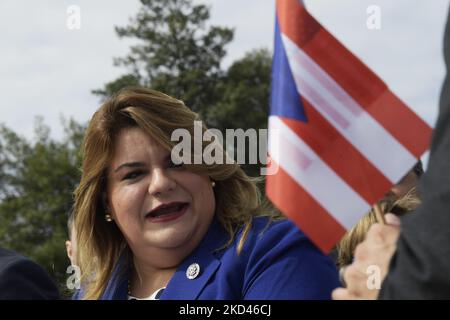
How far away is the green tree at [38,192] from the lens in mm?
21594

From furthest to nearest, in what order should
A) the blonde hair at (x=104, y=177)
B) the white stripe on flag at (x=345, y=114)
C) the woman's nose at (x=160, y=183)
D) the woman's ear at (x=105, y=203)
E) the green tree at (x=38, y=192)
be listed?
the green tree at (x=38, y=192)
the woman's ear at (x=105, y=203)
the blonde hair at (x=104, y=177)
the woman's nose at (x=160, y=183)
the white stripe on flag at (x=345, y=114)

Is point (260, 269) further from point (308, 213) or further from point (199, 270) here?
point (308, 213)

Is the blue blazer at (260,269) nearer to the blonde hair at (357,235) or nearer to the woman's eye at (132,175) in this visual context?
the woman's eye at (132,175)

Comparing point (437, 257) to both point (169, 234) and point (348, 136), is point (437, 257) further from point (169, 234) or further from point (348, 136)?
point (169, 234)

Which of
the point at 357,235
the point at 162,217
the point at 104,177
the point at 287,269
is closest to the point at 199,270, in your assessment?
the point at 162,217

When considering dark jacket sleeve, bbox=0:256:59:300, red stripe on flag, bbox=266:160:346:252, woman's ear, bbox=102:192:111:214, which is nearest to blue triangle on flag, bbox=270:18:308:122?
red stripe on flag, bbox=266:160:346:252

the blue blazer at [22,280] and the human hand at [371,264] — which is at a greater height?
the blue blazer at [22,280]

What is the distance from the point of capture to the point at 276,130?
7.03ft

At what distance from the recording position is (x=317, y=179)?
2123mm

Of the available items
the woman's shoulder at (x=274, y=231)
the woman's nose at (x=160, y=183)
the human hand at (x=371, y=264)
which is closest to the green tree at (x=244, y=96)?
the woman's nose at (x=160, y=183)

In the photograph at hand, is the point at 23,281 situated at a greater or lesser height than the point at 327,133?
greater

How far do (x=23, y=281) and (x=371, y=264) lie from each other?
123 cm
